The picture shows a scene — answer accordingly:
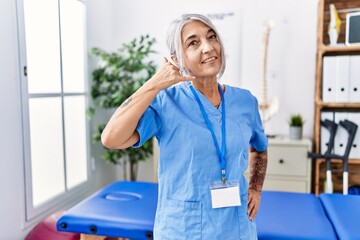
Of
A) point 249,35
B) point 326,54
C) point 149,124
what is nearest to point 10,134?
point 149,124

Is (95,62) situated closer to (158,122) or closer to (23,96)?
(23,96)

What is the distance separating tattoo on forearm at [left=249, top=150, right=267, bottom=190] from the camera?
125cm

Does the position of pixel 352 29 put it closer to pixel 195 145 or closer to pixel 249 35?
pixel 249 35

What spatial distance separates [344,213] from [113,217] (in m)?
1.07

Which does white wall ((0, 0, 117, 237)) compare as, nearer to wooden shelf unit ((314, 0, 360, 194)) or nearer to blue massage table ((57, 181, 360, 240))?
blue massage table ((57, 181, 360, 240))

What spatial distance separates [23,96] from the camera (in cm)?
203

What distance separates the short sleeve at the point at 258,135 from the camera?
1191 millimetres

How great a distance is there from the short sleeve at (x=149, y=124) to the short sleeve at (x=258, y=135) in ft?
1.25

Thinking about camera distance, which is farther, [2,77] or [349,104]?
[349,104]

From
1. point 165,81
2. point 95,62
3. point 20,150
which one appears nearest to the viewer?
point 165,81

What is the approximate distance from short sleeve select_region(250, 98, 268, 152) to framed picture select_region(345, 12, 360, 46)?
5.14ft

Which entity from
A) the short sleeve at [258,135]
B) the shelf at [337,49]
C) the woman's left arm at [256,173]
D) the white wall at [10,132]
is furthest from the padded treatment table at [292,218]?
the white wall at [10,132]

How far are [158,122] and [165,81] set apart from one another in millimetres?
145

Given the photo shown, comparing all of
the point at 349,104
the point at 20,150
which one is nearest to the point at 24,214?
the point at 20,150
